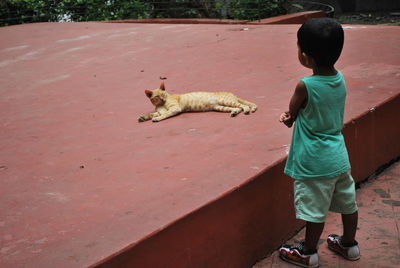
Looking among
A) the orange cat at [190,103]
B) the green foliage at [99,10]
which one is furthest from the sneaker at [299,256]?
the green foliage at [99,10]

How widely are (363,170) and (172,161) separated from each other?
4.72ft

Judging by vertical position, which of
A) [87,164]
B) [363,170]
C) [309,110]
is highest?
[309,110]

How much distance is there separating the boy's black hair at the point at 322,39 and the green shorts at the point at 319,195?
59 centimetres

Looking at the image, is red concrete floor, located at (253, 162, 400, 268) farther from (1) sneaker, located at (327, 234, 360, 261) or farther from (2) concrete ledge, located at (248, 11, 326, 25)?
(2) concrete ledge, located at (248, 11, 326, 25)

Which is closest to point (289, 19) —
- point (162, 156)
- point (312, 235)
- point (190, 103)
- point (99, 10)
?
point (99, 10)

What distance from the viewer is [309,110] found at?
225 cm

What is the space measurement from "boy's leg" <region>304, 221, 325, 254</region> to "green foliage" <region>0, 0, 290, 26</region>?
10.5 metres

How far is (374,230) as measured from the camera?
2.70 meters

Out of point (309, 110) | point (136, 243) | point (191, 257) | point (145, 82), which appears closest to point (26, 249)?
point (136, 243)

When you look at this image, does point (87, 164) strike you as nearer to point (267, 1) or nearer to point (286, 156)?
point (286, 156)

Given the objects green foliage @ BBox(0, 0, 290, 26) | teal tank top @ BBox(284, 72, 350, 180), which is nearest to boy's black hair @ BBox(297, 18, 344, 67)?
teal tank top @ BBox(284, 72, 350, 180)

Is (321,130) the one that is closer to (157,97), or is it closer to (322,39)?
(322,39)

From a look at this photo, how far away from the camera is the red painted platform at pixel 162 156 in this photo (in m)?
2.03

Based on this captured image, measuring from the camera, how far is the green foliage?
41.0 feet
